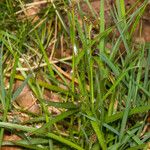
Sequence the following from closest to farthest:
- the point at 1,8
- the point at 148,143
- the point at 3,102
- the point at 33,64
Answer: the point at 148,143 < the point at 3,102 < the point at 33,64 < the point at 1,8

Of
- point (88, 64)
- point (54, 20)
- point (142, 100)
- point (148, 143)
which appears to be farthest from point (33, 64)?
point (148, 143)

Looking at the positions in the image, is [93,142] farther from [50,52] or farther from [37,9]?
[37,9]

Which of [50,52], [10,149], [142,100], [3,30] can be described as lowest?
[10,149]

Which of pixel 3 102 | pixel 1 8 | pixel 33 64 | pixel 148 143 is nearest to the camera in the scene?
pixel 148 143

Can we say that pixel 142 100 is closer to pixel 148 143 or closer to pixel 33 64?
pixel 148 143

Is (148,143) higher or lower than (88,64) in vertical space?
lower

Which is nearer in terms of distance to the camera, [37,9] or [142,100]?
[142,100]

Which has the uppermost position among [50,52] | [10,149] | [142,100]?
[50,52]

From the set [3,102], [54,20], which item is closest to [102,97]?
[3,102]

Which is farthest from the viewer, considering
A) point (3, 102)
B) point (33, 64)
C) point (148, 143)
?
point (33, 64)
